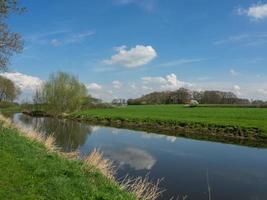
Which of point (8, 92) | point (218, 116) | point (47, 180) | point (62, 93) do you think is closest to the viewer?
point (47, 180)

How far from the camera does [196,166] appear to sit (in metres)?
20.3

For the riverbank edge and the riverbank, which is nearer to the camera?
the riverbank

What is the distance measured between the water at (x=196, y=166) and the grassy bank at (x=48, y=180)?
A: 11.4 ft

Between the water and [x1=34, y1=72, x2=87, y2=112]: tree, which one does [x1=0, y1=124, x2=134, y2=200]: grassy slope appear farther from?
[x1=34, y1=72, x2=87, y2=112]: tree

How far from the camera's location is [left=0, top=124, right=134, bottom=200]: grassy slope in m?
9.55

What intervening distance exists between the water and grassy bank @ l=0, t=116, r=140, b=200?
11.4 ft

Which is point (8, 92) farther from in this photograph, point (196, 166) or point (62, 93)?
point (196, 166)

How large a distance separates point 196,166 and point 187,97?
359 feet

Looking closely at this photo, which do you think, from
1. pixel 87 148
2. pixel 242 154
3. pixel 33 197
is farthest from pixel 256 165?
pixel 33 197

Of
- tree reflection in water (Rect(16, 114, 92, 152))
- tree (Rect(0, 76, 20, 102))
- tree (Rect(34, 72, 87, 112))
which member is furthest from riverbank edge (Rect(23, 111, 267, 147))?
tree (Rect(0, 76, 20, 102))

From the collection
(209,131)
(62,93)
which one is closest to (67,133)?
(209,131)

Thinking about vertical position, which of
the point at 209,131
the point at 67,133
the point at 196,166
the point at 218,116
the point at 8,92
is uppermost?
the point at 8,92

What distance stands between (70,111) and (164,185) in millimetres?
68936

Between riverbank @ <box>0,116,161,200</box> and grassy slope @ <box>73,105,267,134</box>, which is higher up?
grassy slope @ <box>73,105,267,134</box>
